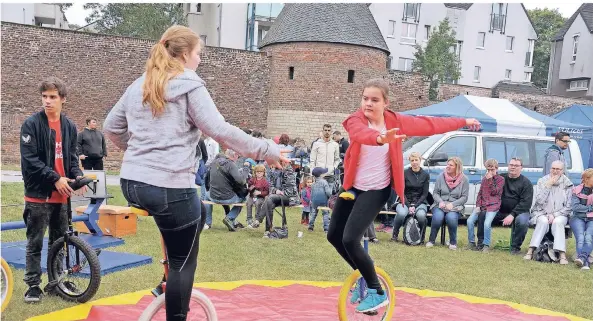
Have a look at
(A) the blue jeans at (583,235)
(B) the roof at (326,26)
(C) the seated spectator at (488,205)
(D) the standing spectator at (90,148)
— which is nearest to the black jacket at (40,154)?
(C) the seated spectator at (488,205)

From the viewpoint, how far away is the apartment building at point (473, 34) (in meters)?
42.7

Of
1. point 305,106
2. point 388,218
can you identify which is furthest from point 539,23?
point 388,218

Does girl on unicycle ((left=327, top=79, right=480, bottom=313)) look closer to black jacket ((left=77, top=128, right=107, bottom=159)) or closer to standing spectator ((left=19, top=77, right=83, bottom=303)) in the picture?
standing spectator ((left=19, top=77, right=83, bottom=303))

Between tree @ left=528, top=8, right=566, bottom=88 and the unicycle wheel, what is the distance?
2403 inches

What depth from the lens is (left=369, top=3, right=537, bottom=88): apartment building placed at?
4266 cm

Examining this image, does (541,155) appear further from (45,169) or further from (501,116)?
(45,169)

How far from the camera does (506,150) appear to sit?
1176cm

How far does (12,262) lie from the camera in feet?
19.2

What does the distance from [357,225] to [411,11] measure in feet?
137

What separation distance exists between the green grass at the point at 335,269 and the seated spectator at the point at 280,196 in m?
0.32

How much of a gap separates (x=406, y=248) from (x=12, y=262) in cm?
557

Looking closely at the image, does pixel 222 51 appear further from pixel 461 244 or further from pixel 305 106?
pixel 461 244

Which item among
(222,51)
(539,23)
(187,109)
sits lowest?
(187,109)

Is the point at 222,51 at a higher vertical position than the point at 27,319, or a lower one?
higher
